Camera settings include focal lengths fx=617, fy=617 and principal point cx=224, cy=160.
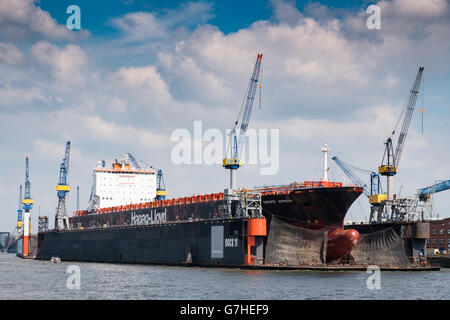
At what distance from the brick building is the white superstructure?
171ft

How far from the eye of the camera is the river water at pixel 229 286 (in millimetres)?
39312

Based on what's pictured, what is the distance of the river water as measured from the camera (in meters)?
39.3

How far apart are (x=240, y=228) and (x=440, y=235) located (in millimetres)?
64218

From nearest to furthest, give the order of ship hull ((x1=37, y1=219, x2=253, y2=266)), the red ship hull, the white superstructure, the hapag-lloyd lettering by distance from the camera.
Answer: the red ship hull, ship hull ((x1=37, y1=219, x2=253, y2=266)), the hapag-lloyd lettering, the white superstructure

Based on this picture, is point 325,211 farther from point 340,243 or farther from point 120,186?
point 120,186

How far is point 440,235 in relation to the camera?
369 ft

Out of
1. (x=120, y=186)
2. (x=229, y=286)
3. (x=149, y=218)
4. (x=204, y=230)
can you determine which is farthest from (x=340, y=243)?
(x=120, y=186)

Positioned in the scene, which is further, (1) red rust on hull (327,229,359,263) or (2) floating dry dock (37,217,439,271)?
(2) floating dry dock (37,217,439,271)

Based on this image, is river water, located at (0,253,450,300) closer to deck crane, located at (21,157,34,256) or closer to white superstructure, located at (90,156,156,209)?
white superstructure, located at (90,156,156,209)

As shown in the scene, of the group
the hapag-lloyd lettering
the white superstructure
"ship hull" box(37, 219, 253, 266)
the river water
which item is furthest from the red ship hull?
the white superstructure

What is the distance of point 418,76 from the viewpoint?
99438 millimetres
